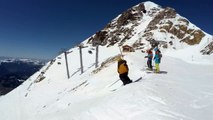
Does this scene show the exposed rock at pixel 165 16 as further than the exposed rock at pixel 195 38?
Yes

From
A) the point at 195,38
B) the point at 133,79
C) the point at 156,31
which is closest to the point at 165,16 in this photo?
the point at 156,31

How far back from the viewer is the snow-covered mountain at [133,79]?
28.1ft

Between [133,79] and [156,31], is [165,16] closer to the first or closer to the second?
[156,31]

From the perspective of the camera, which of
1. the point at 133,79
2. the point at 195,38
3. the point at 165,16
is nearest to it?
the point at 133,79

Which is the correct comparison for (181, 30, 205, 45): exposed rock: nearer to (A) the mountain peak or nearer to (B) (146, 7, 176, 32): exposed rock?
(A) the mountain peak

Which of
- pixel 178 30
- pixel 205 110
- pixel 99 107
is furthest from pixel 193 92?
pixel 178 30

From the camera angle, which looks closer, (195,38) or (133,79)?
(133,79)

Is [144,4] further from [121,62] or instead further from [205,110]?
[205,110]

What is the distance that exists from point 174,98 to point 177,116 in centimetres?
216

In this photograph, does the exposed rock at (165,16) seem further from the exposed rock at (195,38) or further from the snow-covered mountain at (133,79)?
the exposed rock at (195,38)

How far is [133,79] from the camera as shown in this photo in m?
15.1

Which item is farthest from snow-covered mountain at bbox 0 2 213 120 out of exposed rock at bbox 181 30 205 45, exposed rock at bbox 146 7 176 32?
exposed rock at bbox 181 30 205 45

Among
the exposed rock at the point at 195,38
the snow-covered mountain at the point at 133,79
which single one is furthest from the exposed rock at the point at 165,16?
the exposed rock at the point at 195,38

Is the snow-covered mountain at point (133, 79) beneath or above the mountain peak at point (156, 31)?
beneath
